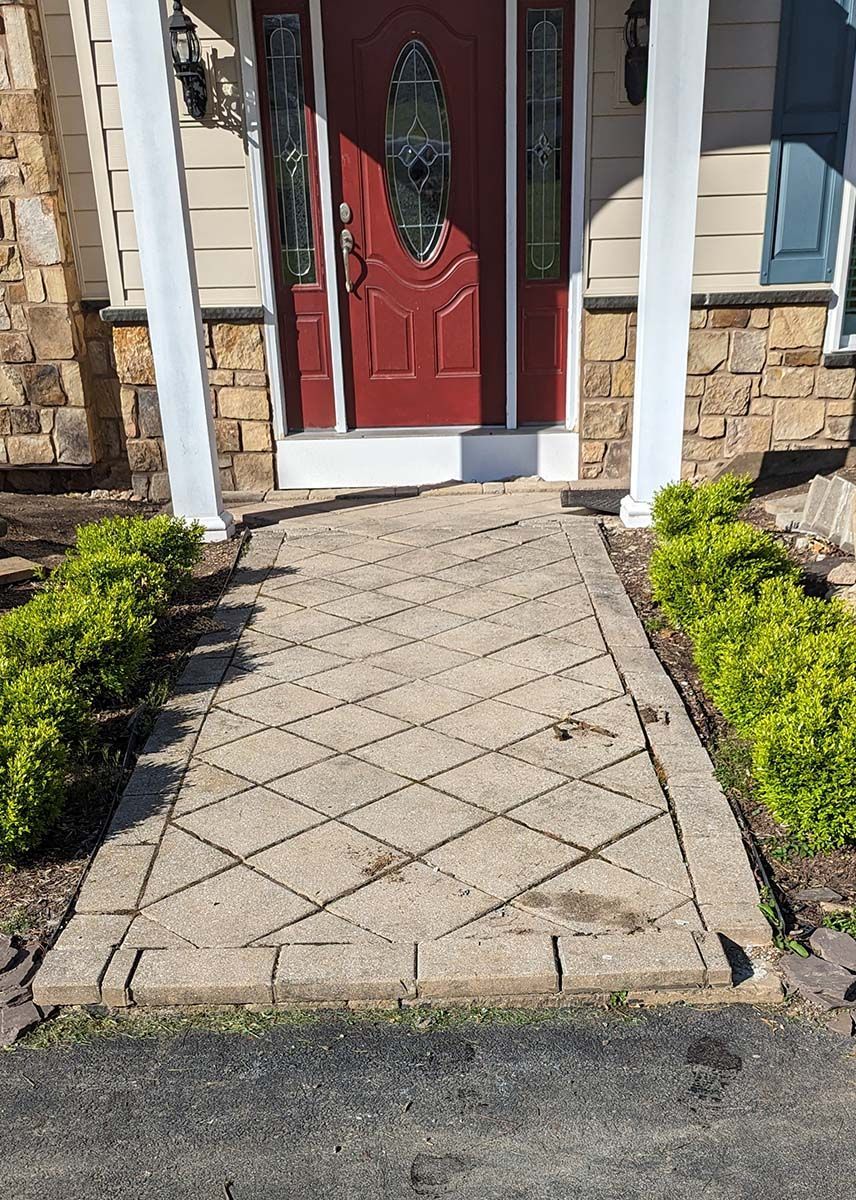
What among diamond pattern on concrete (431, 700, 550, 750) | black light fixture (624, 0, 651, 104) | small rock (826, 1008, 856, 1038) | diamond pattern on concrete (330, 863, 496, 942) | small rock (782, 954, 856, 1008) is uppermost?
black light fixture (624, 0, 651, 104)

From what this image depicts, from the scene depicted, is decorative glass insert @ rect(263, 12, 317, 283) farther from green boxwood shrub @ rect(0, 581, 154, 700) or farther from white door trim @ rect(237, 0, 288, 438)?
green boxwood shrub @ rect(0, 581, 154, 700)

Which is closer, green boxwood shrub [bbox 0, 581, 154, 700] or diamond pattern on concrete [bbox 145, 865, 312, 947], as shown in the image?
diamond pattern on concrete [bbox 145, 865, 312, 947]

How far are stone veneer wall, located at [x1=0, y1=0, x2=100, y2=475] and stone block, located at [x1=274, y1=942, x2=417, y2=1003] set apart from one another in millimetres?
5132

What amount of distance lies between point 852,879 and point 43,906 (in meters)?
2.34

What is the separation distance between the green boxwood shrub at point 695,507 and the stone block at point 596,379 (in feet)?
4.99

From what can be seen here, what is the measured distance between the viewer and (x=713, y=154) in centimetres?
609

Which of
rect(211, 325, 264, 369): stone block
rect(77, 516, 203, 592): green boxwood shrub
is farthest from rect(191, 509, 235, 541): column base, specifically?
rect(211, 325, 264, 369): stone block

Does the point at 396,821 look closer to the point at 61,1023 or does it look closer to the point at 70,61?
the point at 61,1023

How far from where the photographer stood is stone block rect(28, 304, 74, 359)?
21.6 feet

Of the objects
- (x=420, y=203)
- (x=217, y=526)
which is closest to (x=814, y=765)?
(x=217, y=526)

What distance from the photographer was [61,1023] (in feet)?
8.26

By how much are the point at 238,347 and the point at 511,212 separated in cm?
199

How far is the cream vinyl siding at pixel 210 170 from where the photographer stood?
6031mm

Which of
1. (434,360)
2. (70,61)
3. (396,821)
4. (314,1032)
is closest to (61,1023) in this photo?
(314,1032)
